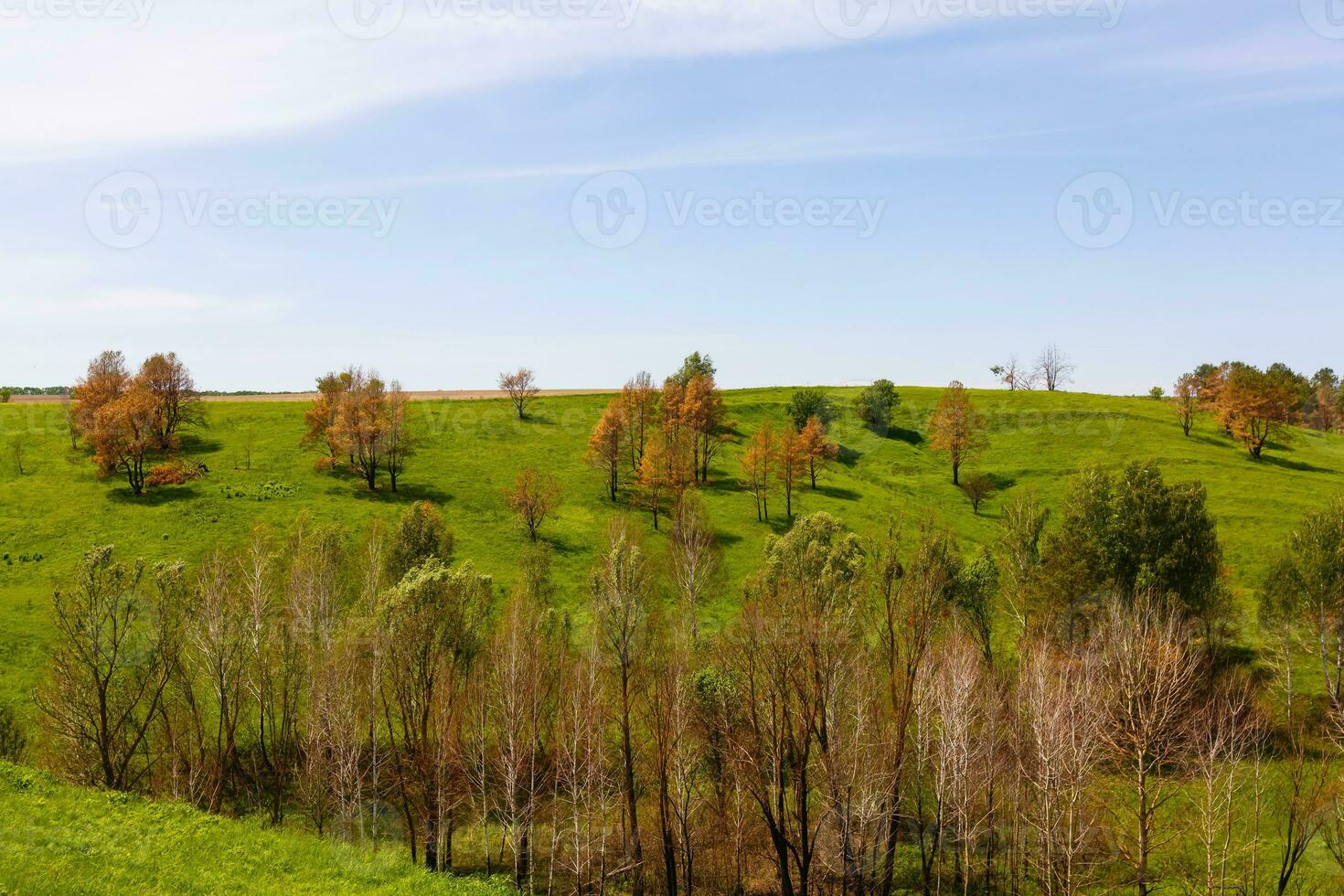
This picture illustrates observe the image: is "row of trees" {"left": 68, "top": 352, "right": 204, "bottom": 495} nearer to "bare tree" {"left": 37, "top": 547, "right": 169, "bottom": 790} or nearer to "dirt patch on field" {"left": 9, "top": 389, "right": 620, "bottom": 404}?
"dirt patch on field" {"left": 9, "top": 389, "right": 620, "bottom": 404}

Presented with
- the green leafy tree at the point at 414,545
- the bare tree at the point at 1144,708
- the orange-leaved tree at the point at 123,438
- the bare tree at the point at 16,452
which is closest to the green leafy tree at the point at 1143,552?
the bare tree at the point at 1144,708

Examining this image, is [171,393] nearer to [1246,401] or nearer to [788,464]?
[788,464]

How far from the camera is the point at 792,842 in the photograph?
4259 centimetres

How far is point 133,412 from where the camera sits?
293 ft

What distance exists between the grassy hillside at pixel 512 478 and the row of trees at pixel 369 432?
106 inches

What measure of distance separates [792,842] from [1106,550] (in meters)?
33.1

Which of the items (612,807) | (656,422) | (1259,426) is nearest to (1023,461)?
(1259,426)

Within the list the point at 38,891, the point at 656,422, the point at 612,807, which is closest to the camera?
the point at 38,891

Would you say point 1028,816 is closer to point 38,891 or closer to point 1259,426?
point 38,891

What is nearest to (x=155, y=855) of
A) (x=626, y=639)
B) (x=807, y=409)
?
(x=626, y=639)

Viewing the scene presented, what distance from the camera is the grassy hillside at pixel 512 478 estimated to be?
75.1 m

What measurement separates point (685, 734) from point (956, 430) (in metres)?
78.6

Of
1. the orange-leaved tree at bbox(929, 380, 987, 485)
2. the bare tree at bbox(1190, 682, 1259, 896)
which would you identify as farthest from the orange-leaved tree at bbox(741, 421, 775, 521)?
the bare tree at bbox(1190, 682, 1259, 896)

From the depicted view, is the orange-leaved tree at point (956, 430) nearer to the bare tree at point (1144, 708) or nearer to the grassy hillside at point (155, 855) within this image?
the bare tree at point (1144, 708)
